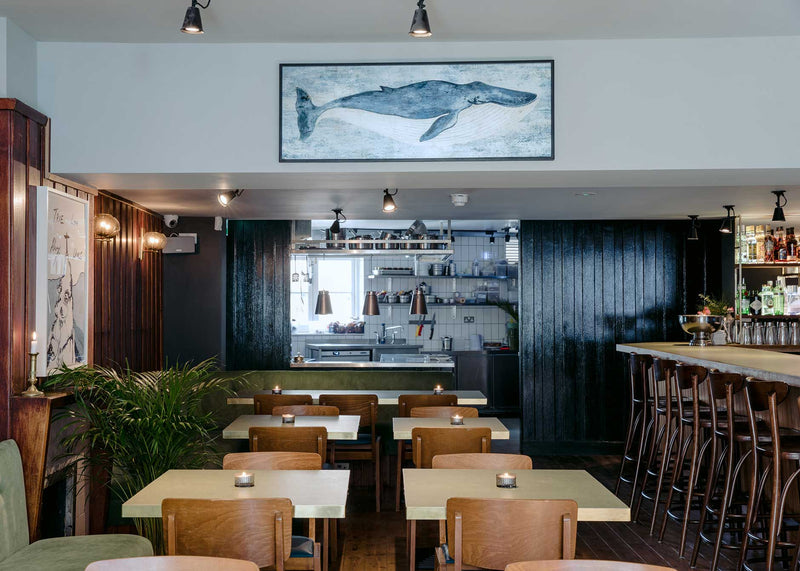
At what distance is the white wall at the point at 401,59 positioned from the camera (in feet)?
15.0

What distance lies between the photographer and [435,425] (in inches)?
204

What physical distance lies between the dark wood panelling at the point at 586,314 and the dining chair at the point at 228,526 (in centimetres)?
662

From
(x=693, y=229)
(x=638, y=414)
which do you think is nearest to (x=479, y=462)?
(x=638, y=414)

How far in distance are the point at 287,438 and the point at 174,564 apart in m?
2.54

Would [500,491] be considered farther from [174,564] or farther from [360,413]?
[360,413]

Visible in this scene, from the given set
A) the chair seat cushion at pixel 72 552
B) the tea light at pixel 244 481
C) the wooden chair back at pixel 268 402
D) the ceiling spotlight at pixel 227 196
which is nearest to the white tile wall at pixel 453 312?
the ceiling spotlight at pixel 227 196

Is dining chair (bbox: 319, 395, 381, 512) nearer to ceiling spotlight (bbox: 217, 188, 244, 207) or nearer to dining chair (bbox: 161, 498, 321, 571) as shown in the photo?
ceiling spotlight (bbox: 217, 188, 244, 207)

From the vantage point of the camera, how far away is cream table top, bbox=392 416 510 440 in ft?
16.4

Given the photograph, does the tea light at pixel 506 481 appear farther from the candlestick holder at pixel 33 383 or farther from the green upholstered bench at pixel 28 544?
the candlestick holder at pixel 33 383

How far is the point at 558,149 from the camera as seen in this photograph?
15.2 ft

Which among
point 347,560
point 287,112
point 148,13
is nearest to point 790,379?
point 347,560

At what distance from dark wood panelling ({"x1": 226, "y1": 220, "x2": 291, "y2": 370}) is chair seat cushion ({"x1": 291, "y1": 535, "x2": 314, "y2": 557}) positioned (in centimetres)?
618

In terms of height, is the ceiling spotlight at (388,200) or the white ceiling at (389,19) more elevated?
the white ceiling at (389,19)

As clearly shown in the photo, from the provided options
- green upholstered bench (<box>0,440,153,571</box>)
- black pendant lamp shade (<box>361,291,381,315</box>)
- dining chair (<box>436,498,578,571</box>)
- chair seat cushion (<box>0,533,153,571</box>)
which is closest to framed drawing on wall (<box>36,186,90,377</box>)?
green upholstered bench (<box>0,440,153,571</box>)
